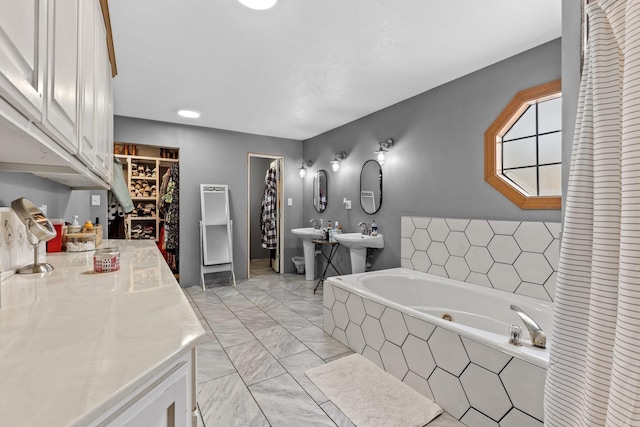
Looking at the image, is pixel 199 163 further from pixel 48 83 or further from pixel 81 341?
pixel 81 341

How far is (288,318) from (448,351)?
5.70 feet

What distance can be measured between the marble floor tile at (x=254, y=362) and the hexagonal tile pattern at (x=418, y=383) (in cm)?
85

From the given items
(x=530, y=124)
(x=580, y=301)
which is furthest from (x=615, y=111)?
(x=530, y=124)

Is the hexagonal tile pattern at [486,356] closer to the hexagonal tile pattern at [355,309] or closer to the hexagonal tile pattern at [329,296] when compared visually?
the hexagonal tile pattern at [355,309]

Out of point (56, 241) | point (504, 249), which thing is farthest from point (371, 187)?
point (56, 241)

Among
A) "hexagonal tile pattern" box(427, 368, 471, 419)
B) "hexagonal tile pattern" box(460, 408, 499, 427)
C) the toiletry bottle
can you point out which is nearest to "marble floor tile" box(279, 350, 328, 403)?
"hexagonal tile pattern" box(427, 368, 471, 419)

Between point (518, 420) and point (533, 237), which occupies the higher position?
point (533, 237)

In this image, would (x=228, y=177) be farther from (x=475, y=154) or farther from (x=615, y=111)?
(x=615, y=111)

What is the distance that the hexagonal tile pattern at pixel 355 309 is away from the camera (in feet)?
7.64

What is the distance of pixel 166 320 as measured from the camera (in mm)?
831

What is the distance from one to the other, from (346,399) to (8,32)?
2046 millimetres

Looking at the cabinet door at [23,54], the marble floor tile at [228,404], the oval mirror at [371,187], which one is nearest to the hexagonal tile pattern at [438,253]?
the oval mirror at [371,187]

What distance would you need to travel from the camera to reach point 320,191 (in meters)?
4.70

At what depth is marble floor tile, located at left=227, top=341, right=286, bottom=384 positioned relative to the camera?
2014 millimetres
